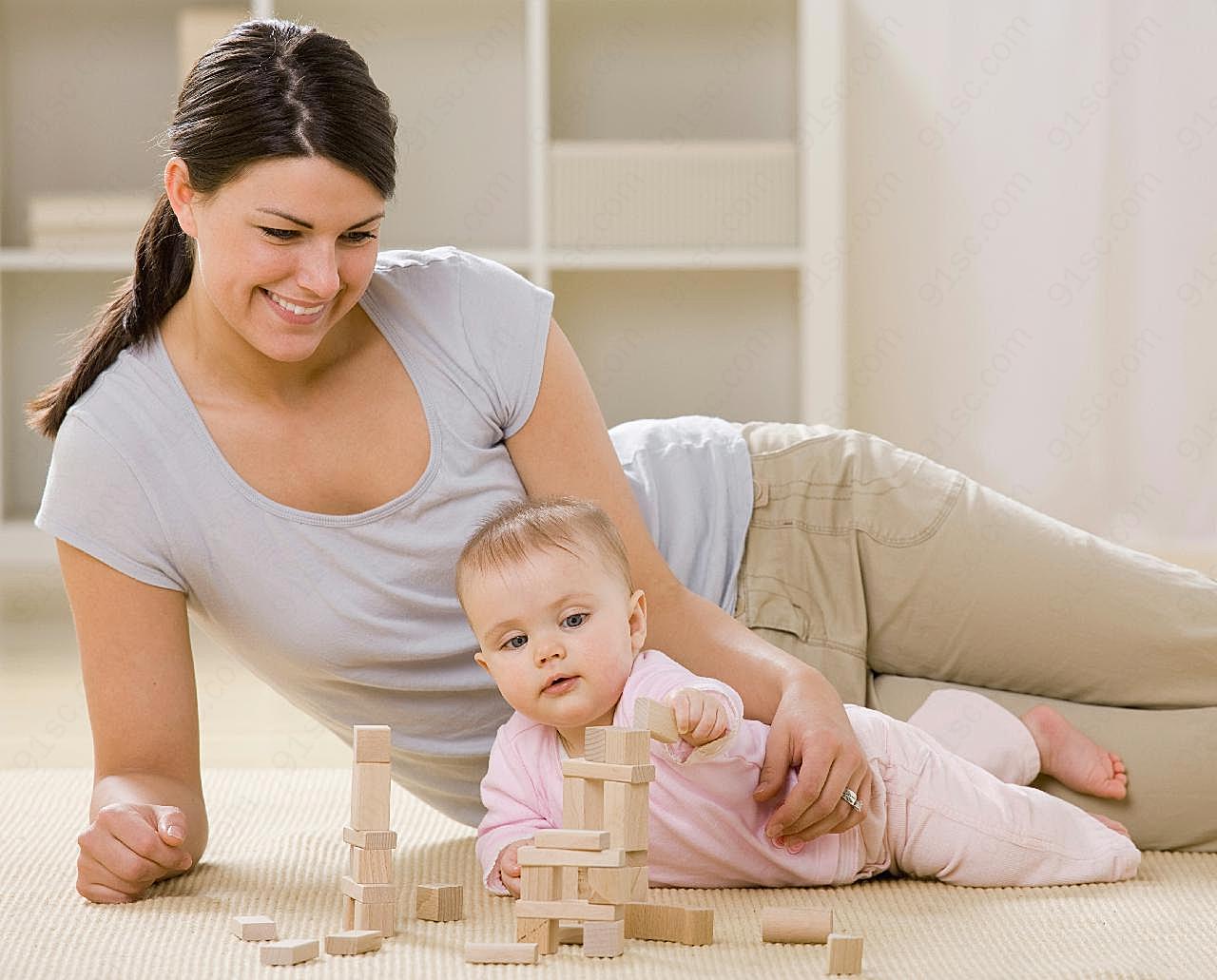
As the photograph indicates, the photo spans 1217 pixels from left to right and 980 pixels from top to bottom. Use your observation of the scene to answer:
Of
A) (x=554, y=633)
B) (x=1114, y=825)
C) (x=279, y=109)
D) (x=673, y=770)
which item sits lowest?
(x=1114, y=825)

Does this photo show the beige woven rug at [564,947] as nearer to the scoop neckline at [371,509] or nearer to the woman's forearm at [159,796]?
the woman's forearm at [159,796]

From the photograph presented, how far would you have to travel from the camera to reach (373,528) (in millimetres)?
1266

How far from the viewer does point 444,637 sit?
4.29 feet

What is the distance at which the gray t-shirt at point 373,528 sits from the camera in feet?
4.03

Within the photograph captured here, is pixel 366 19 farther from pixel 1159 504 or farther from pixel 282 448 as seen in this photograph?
pixel 282 448

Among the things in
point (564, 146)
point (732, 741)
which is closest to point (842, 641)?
point (732, 741)

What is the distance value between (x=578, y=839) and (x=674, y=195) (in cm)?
232

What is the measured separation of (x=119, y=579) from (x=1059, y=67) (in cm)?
260

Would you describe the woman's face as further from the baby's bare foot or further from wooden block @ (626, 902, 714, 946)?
the baby's bare foot

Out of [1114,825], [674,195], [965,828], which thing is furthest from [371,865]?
[674,195]

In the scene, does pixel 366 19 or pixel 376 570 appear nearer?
pixel 376 570

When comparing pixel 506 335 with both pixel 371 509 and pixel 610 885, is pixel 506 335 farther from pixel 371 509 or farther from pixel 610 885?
pixel 610 885

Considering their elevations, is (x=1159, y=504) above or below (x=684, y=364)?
below

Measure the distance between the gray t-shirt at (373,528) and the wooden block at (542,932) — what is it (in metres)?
0.33
